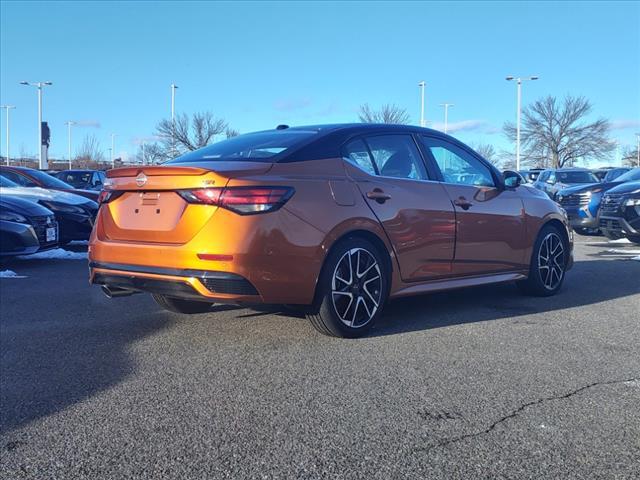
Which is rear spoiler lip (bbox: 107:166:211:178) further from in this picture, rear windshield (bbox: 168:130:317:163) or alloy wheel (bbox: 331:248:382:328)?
alloy wheel (bbox: 331:248:382:328)

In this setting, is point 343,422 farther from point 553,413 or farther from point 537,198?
point 537,198

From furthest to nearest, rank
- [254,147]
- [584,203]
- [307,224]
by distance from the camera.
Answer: [584,203] < [254,147] < [307,224]

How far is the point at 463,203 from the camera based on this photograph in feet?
17.8

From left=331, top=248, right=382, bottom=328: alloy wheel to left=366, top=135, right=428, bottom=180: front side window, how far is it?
0.77 meters

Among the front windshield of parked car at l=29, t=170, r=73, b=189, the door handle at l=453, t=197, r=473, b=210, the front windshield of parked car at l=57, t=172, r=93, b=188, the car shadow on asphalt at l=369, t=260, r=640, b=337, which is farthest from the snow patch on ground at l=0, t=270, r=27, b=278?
the front windshield of parked car at l=57, t=172, r=93, b=188

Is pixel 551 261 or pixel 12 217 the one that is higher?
pixel 12 217

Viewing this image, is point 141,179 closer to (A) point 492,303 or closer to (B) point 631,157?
(A) point 492,303

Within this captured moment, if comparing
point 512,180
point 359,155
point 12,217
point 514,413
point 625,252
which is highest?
point 359,155

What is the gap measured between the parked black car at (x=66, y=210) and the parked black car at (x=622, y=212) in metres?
8.87

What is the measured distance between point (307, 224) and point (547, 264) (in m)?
3.31

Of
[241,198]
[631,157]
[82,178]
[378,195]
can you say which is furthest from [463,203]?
[631,157]

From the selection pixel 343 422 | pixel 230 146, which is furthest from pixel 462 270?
pixel 343 422

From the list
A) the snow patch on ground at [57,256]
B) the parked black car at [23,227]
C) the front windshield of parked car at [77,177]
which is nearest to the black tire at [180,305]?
the parked black car at [23,227]

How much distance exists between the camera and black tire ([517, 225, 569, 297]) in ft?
20.6
